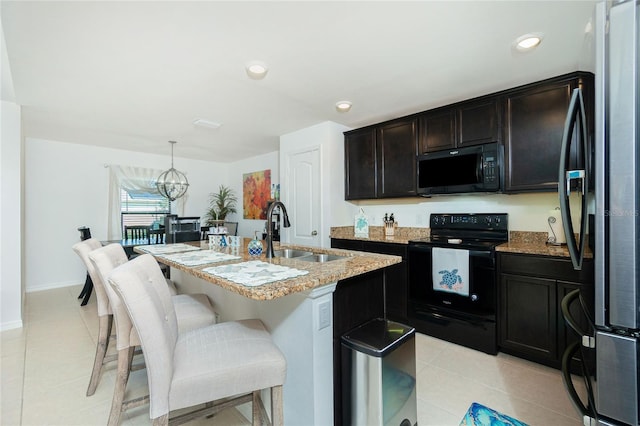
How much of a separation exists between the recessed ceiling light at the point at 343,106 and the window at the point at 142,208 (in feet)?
13.5

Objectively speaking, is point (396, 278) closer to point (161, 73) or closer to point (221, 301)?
point (221, 301)

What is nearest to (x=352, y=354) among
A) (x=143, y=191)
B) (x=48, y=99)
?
(x=48, y=99)

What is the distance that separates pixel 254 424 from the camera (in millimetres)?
1238

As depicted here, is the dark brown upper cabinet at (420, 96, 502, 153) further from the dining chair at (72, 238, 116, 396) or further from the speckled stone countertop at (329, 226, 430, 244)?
the dining chair at (72, 238, 116, 396)

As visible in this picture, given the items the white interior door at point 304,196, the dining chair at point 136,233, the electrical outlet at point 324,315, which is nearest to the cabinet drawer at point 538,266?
the electrical outlet at point 324,315

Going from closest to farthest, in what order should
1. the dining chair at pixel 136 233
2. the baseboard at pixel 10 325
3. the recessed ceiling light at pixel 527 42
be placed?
the recessed ceiling light at pixel 527 42 → the baseboard at pixel 10 325 → the dining chair at pixel 136 233

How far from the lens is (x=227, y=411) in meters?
1.71

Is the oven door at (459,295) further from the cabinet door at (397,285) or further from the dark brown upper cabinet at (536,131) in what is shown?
the dark brown upper cabinet at (536,131)

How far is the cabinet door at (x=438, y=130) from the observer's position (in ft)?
9.50

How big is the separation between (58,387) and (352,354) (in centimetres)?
216

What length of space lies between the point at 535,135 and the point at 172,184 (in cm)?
573

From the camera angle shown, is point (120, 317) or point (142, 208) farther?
point (142, 208)

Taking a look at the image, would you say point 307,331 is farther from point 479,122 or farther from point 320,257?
point 479,122

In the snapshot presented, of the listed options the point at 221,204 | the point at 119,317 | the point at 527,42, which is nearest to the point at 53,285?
the point at 221,204
